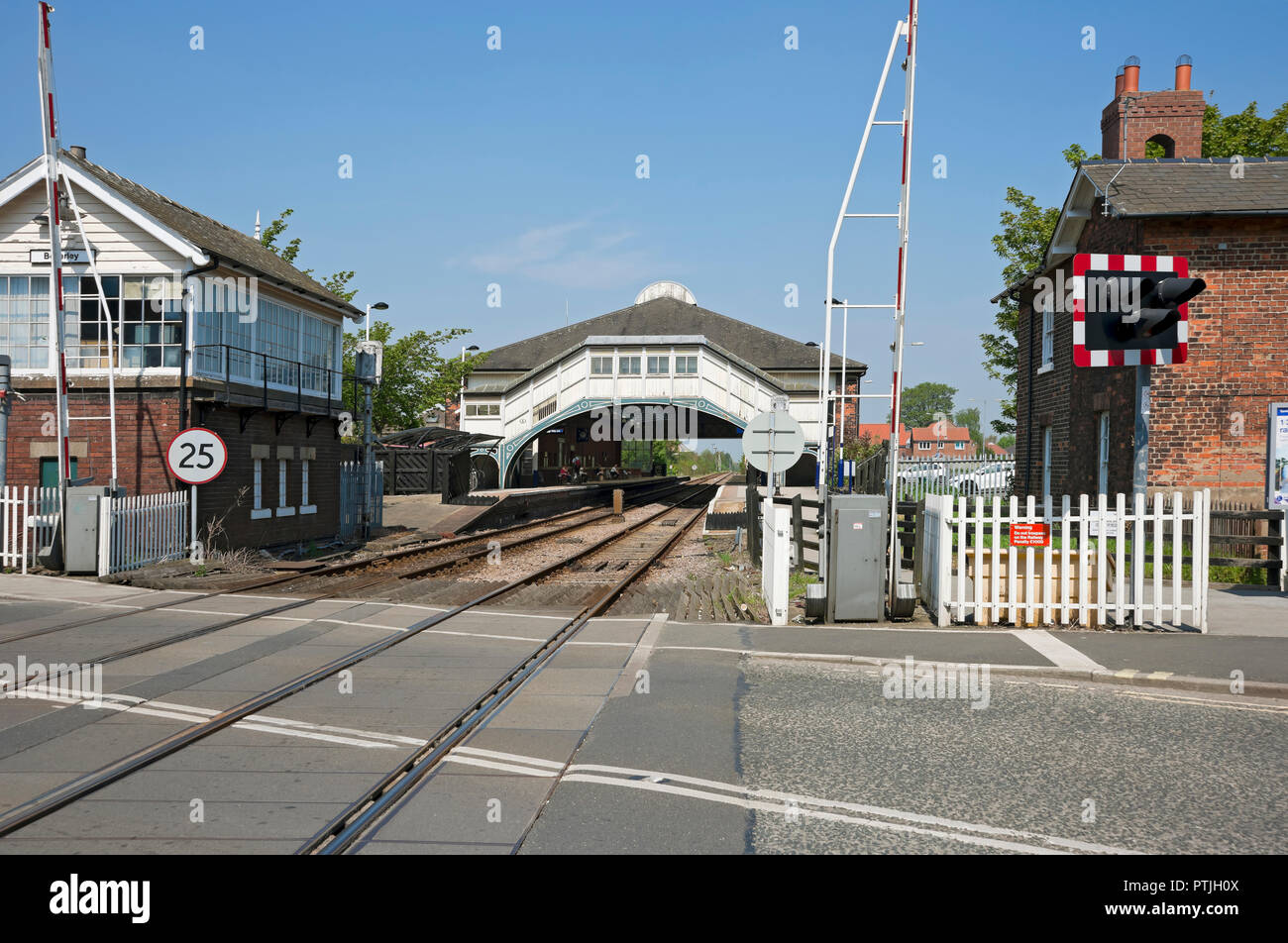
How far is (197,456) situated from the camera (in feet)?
50.0

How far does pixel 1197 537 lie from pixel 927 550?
2.86 m

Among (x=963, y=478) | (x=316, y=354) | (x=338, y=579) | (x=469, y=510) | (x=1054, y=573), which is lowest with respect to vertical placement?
(x=338, y=579)

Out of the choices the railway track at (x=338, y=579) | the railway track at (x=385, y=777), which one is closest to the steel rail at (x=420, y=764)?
the railway track at (x=385, y=777)

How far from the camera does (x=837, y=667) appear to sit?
29.0 ft

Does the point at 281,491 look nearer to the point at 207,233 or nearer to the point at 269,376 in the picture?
the point at 269,376

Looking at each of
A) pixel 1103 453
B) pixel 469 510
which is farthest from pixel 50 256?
pixel 1103 453

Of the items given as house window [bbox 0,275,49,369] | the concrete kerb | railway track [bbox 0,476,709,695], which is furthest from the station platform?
the concrete kerb

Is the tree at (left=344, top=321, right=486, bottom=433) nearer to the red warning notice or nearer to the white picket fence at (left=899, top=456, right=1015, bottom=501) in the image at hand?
the white picket fence at (left=899, top=456, right=1015, bottom=501)

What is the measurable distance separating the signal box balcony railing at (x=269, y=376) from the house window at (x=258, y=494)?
1.33 metres

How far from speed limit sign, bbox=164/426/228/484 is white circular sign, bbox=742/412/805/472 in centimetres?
836

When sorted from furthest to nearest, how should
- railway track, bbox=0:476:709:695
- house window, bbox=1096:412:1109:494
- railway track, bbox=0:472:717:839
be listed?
house window, bbox=1096:412:1109:494, railway track, bbox=0:476:709:695, railway track, bbox=0:472:717:839

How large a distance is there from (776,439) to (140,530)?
33.9 ft

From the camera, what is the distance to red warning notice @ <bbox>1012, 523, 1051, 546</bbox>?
34.1 ft
